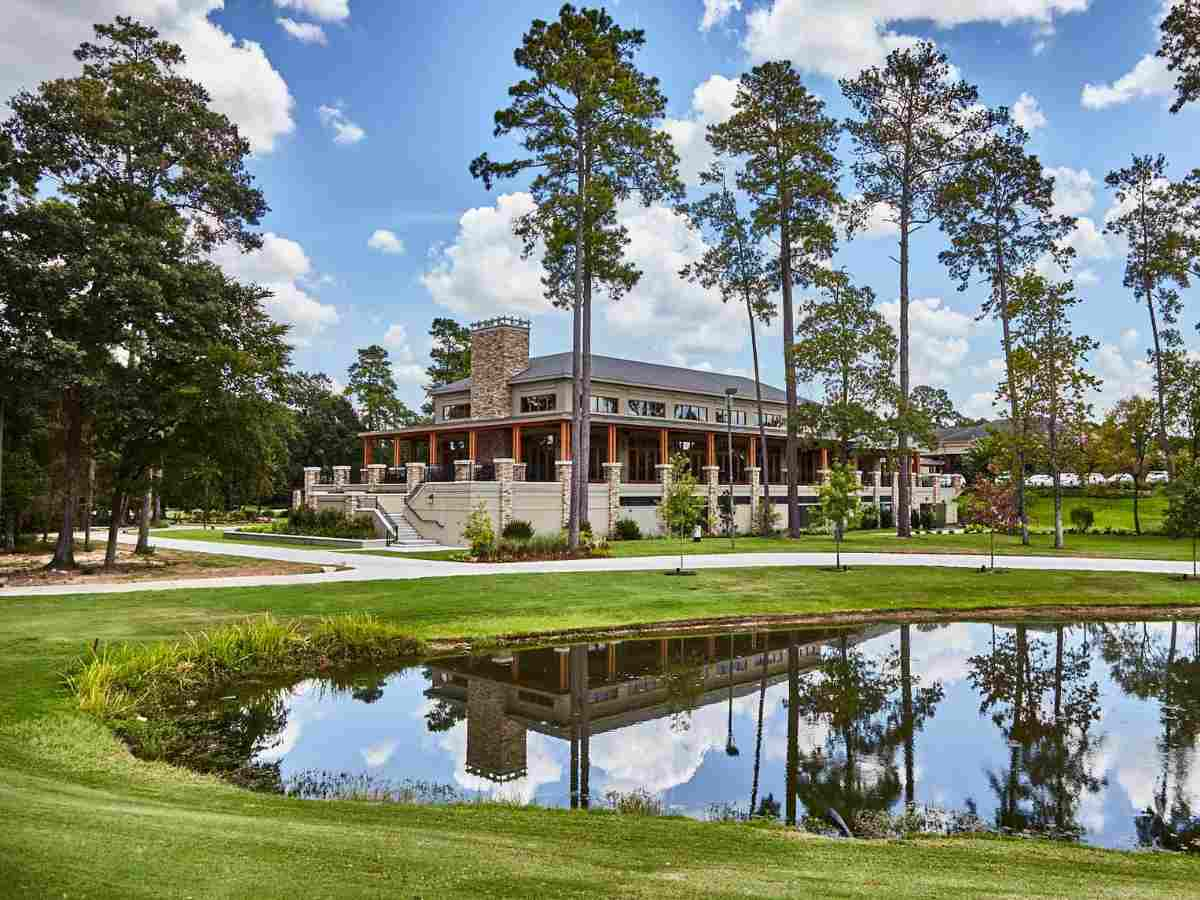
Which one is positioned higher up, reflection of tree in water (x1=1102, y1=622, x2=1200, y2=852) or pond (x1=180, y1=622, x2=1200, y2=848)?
reflection of tree in water (x1=1102, y1=622, x2=1200, y2=852)

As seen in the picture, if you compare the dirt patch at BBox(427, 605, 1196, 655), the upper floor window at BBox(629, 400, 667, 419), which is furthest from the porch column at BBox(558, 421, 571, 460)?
the dirt patch at BBox(427, 605, 1196, 655)

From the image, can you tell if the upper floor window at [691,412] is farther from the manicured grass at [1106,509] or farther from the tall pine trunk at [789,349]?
the manicured grass at [1106,509]

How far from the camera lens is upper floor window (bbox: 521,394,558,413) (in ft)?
144

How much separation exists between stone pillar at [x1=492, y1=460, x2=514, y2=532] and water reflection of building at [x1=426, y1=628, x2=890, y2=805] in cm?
1934

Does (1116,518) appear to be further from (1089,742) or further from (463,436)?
(1089,742)

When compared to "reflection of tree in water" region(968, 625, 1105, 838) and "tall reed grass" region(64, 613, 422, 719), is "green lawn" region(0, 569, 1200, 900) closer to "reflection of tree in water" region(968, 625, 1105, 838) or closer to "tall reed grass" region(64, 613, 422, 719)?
"tall reed grass" region(64, 613, 422, 719)

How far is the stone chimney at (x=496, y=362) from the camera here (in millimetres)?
45594

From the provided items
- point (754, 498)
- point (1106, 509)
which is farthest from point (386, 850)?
point (1106, 509)

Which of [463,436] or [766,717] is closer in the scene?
[766,717]

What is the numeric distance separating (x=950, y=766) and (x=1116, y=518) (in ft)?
185

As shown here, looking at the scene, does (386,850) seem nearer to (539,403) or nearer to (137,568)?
(137,568)

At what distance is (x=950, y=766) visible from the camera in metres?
9.00

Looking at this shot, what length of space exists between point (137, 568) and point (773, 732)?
21.3m

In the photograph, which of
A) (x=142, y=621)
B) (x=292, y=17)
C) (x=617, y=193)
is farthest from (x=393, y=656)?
(x=617, y=193)
